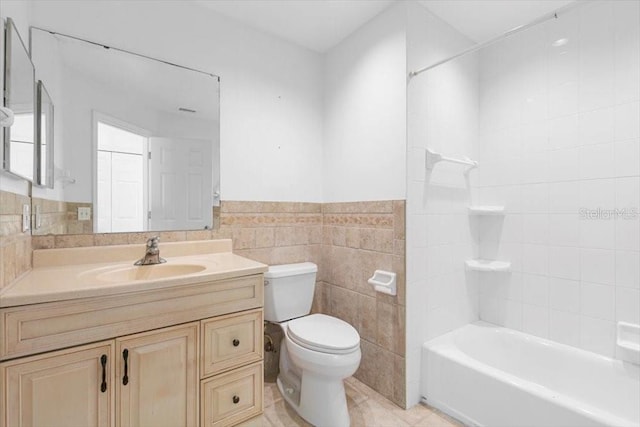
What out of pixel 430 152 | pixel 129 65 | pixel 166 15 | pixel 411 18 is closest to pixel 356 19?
pixel 411 18

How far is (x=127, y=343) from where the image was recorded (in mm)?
1090

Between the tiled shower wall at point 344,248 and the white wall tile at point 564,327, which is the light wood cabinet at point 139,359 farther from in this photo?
the white wall tile at point 564,327

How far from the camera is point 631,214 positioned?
159 cm

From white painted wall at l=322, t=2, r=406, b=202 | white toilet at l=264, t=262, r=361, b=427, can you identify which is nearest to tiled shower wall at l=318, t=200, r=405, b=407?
white painted wall at l=322, t=2, r=406, b=202

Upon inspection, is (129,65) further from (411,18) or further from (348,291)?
(348,291)

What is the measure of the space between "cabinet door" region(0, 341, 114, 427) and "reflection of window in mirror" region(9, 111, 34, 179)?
2.27 feet

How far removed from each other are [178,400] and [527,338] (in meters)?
2.03

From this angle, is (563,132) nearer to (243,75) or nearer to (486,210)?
(486,210)

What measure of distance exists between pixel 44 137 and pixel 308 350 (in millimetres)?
1595

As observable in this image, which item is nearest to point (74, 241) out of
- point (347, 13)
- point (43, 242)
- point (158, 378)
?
point (43, 242)

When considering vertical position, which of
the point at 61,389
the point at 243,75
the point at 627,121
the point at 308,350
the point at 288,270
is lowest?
the point at 308,350

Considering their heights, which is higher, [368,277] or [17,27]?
[17,27]

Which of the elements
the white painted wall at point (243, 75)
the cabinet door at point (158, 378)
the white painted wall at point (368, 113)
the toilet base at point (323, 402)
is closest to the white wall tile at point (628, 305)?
the white painted wall at point (368, 113)

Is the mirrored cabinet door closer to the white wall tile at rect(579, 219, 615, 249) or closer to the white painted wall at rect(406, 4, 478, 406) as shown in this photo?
the white painted wall at rect(406, 4, 478, 406)
